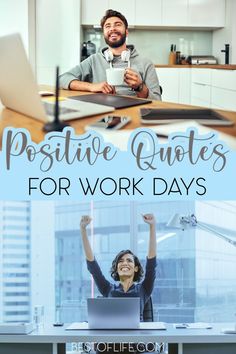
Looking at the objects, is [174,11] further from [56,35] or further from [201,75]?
[56,35]

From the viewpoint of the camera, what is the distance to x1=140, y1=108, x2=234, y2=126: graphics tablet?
156 inches

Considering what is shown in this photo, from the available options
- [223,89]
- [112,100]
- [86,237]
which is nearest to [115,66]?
[112,100]

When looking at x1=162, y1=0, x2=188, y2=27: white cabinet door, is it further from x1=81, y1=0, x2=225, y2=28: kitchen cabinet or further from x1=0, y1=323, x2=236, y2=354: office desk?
x1=0, y1=323, x2=236, y2=354: office desk

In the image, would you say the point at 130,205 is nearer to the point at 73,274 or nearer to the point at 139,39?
the point at 73,274

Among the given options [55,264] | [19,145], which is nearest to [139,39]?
[19,145]

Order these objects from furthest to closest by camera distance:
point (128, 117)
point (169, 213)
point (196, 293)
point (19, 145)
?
point (196, 293), point (169, 213), point (19, 145), point (128, 117)

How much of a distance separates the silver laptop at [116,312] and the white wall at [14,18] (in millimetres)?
1410

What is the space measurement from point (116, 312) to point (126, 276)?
367mm

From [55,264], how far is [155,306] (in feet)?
2.32

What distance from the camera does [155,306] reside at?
17.5ft

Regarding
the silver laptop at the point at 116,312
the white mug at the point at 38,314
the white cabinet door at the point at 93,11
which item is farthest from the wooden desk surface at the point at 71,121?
the white mug at the point at 38,314

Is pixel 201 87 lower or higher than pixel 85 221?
higher

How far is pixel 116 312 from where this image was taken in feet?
14.5

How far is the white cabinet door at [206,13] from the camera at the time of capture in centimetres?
425
